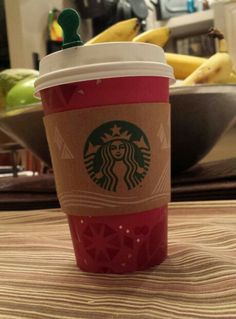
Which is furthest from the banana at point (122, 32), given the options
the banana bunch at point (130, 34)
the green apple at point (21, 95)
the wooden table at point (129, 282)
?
the wooden table at point (129, 282)

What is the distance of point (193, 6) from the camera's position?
3.12m

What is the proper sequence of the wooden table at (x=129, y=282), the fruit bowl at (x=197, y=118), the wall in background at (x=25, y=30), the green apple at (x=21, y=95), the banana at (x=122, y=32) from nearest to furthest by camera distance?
1. the wooden table at (x=129, y=282)
2. the fruit bowl at (x=197, y=118)
3. the green apple at (x=21, y=95)
4. the banana at (x=122, y=32)
5. the wall in background at (x=25, y=30)

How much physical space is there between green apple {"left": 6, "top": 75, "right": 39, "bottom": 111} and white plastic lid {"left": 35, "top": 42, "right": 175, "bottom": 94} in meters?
0.47

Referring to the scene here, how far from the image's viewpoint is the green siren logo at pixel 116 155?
0.36m

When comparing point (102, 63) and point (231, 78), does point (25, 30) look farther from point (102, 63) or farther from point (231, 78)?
point (102, 63)

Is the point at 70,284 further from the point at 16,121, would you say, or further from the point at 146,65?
the point at 16,121

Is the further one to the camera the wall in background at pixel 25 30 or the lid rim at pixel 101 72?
the wall in background at pixel 25 30

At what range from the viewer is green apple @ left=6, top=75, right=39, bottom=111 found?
0.84m

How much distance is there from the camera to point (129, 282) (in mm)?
341

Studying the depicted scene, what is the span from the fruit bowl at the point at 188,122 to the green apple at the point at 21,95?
0.13ft

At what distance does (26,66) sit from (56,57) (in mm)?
2144

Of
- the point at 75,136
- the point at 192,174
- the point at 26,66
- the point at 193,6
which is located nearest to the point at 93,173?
the point at 75,136

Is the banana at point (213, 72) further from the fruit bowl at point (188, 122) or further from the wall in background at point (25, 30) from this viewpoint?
the wall in background at point (25, 30)

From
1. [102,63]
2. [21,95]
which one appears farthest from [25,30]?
[102,63]
